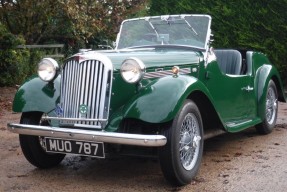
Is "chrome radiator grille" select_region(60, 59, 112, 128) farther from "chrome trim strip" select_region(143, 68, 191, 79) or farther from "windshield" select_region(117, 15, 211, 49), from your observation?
"windshield" select_region(117, 15, 211, 49)

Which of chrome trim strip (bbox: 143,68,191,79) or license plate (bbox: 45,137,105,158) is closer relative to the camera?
license plate (bbox: 45,137,105,158)

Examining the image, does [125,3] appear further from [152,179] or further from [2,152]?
[152,179]

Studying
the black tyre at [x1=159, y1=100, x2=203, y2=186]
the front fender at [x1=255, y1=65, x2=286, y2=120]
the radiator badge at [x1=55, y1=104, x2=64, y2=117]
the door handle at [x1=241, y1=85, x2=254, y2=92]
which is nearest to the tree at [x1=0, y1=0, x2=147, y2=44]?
the front fender at [x1=255, y1=65, x2=286, y2=120]

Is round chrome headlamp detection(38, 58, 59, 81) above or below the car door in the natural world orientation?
above

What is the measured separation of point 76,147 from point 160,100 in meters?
0.89

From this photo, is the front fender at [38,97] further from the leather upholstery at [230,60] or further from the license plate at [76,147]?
the leather upholstery at [230,60]

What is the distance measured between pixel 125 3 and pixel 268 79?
11.4 meters

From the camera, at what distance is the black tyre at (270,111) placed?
6734mm

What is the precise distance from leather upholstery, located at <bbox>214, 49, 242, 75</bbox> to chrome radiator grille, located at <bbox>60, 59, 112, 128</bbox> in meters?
2.85

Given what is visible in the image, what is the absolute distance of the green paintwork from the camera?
4.14m

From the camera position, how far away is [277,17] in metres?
12.1

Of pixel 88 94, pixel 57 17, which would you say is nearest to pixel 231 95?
pixel 88 94

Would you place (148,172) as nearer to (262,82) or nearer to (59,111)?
(59,111)

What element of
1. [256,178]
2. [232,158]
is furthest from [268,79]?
[256,178]
